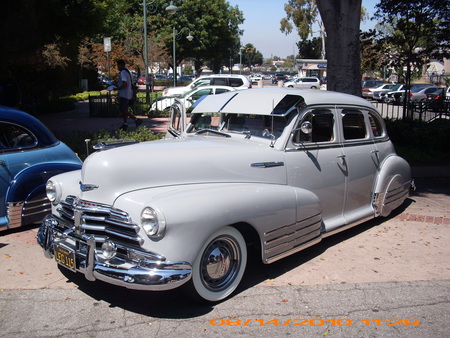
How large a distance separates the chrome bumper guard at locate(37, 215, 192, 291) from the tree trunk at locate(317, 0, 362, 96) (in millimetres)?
7383

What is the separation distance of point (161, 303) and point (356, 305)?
1.77 m

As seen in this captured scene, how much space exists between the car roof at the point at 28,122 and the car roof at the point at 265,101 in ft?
6.66

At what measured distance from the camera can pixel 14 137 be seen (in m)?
5.68

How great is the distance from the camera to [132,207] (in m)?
3.68

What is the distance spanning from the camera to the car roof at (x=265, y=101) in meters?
4.98

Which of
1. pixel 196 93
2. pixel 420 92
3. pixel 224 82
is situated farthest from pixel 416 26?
pixel 420 92

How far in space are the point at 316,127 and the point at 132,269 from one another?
2.76m

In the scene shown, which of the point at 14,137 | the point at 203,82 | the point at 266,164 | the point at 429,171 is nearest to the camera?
the point at 266,164

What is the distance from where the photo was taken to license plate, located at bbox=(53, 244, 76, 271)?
3.85m

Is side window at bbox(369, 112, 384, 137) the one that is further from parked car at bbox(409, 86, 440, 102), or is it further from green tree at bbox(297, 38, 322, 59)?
green tree at bbox(297, 38, 322, 59)

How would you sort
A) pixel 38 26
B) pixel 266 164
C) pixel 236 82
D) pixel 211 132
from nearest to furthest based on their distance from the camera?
pixel 266 164
pixel 211 132
pixel 38 26
pixel 236 82

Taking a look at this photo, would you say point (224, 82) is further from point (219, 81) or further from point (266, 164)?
point (266, 164)

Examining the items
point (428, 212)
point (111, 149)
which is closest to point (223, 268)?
point (111, 149)

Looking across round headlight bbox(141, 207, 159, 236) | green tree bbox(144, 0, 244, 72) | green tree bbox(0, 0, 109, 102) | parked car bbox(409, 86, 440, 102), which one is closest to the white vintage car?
round headlight bbox(141, 207, 159, 236)
